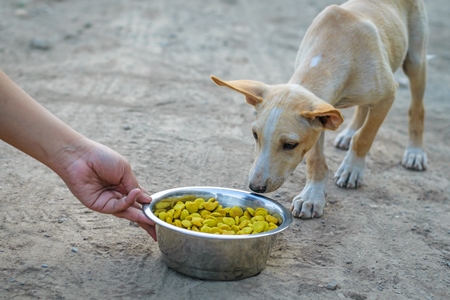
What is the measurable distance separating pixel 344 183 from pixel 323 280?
5.40 ft

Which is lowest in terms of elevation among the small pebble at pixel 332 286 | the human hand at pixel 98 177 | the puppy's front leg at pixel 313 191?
the puppy's front leg at pixel 313 191

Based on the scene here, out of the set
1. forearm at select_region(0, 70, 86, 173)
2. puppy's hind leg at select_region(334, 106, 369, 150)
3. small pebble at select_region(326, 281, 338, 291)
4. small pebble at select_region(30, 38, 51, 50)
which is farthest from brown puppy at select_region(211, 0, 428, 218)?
small pebble at select_region(30, 38, 51, 50)

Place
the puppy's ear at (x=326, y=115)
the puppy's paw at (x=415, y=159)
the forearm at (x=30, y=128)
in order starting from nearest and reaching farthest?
the forearm at (x=30, y=128) < the puppy's ear at (x=326, y=115) < the puppy's paw at (x=415, y=159)

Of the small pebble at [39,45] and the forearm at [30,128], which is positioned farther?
the small pebble at [39,45]

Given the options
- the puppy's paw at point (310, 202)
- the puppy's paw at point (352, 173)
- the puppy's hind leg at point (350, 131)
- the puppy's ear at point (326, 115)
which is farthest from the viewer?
the puppy's hind leg at point (350, 131)

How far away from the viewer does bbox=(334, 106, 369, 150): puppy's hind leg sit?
598 centimetres

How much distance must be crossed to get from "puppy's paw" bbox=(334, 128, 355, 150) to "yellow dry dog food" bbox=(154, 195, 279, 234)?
2421mm

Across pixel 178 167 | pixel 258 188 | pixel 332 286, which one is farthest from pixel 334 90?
pixel 332 286

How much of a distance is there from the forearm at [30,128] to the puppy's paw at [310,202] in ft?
5.69

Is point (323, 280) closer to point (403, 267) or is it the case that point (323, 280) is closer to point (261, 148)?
point (403, 267)

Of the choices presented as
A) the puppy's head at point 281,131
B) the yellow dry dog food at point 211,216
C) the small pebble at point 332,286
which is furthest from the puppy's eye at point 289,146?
the small pebble at point 332,286

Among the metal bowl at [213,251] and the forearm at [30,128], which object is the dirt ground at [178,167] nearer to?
the metal bowl at [213,251]

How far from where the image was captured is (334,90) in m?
4.45

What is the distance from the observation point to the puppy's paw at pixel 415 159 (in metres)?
5.71
